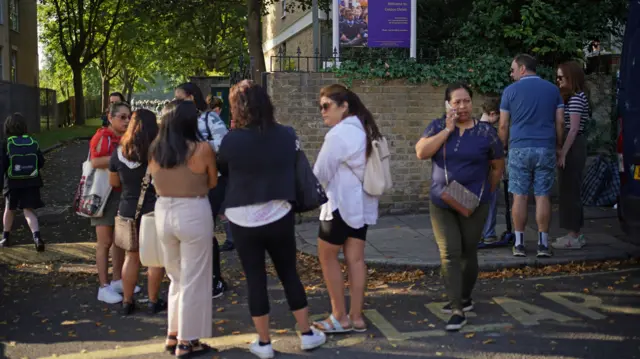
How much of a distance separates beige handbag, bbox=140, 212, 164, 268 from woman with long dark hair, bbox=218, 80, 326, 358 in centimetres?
82

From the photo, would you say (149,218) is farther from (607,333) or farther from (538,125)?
(538,125)

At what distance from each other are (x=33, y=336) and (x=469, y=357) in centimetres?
317

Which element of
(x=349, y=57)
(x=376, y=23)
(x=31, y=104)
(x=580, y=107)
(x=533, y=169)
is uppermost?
(x=376, y=23)

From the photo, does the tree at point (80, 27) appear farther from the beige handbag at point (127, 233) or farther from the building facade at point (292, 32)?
the beige handbag at point (127, 233)

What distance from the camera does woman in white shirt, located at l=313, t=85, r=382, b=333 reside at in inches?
205

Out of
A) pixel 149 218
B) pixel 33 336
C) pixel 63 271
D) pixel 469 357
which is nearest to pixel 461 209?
pixel 469 357

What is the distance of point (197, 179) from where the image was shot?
4.89 m

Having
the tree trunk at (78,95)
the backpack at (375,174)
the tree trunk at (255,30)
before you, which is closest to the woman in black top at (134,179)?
the backpack at (375,174)

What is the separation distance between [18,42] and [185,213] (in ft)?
107

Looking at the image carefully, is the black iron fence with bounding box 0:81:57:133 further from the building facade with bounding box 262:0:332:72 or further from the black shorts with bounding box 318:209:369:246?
the black shorts with bounding box 318:209:369:246

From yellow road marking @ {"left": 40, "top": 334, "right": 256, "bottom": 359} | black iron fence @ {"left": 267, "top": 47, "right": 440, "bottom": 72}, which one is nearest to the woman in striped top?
black iron fence @ {"left": 267, "top": 47, "right": 440, "bottom": 72}

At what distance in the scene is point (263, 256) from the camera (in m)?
4.82

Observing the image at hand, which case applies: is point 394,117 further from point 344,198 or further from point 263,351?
point 263,351

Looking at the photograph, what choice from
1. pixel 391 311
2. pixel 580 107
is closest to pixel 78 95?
pixel 580 107
